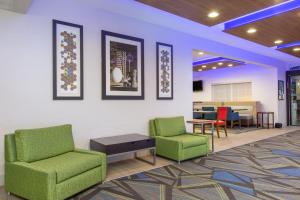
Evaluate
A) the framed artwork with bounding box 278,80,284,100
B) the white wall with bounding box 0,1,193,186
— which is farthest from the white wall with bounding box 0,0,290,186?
the framed artwork with bounding box 278,80,284,100

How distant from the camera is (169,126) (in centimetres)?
471

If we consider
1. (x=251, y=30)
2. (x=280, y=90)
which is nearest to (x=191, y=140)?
(x=251, y=30)

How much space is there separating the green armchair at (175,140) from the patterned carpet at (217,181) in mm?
186

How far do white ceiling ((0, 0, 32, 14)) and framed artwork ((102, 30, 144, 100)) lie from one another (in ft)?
4.39

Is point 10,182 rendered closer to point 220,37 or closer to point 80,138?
point 80,138

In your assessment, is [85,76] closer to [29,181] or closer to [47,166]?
[47,166]

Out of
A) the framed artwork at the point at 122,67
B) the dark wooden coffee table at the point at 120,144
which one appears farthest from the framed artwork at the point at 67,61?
the dark wooden coffee table at the point at 120,144

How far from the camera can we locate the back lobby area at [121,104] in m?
2.84

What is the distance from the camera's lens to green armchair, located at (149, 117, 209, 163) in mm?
4145

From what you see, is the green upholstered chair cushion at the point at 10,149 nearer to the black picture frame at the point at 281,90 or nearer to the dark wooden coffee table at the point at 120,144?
the dark wooden coffee table at the point at 120,144

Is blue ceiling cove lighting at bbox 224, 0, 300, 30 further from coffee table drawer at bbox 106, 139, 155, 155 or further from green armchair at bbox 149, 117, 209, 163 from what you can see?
coffee table drawer at bbox 106, 139, 155, 155

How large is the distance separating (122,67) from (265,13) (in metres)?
3.25

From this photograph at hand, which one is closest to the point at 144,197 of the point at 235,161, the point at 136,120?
the point at 136,120

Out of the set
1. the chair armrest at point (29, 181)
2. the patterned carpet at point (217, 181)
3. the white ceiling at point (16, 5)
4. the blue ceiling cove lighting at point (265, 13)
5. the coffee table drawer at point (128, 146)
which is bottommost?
the patterned carpet at point (217, 181)
